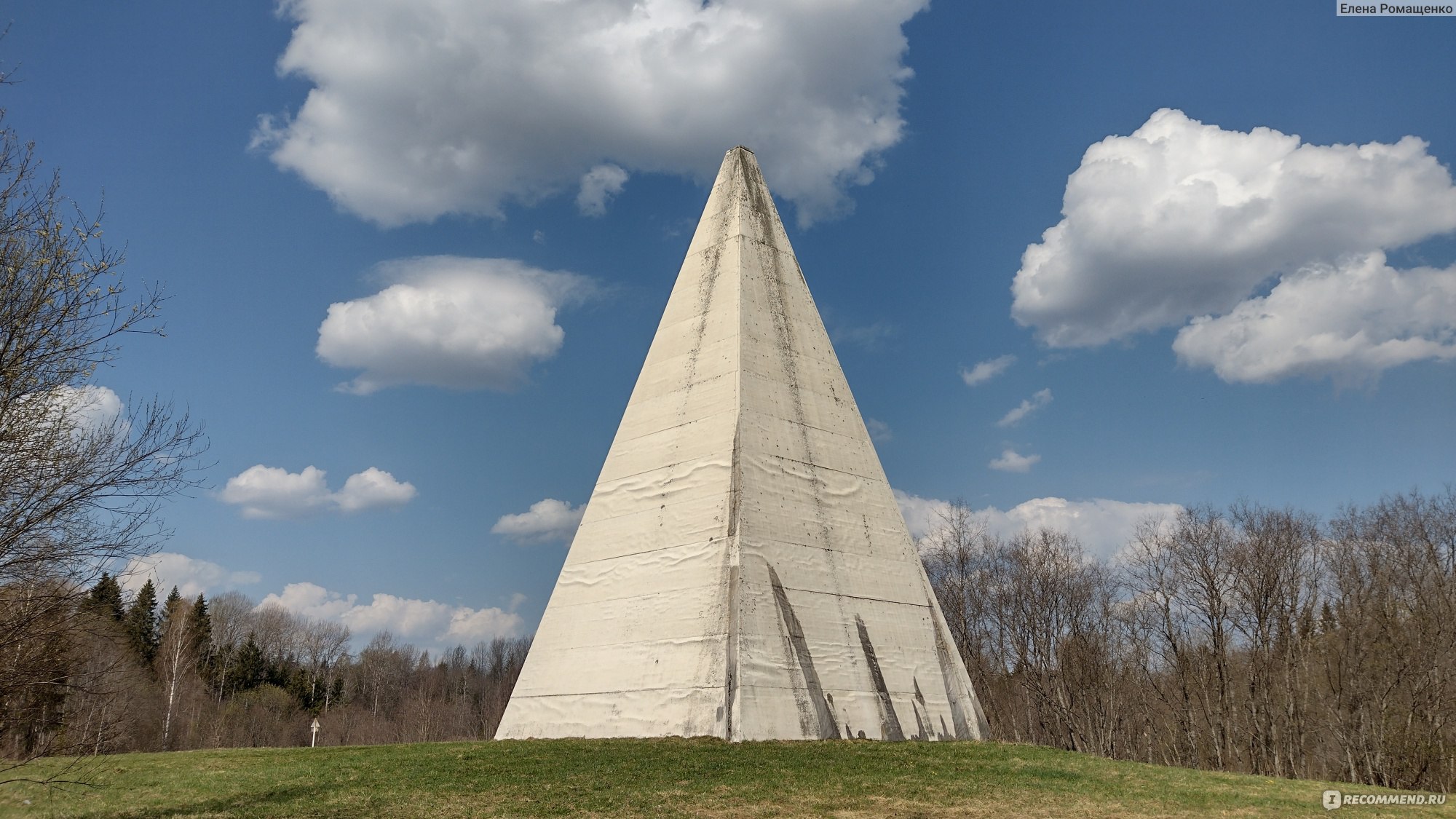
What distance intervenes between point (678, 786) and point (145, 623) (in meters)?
60.2

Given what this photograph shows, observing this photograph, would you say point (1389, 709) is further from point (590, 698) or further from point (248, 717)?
point (248, 717)

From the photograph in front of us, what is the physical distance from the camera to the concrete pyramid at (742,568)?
717 inches

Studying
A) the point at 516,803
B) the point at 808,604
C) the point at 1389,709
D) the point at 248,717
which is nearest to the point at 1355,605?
the point at 1389,709

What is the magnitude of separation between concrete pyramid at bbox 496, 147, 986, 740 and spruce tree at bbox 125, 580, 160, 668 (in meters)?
47.5

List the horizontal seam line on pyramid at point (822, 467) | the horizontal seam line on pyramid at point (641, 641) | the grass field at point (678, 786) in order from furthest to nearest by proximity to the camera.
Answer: the horizontal seam line on pyramid at point (822, 467), the horizontal seam line on pyramid at point (641, 641), the grass field at point (678, 786)

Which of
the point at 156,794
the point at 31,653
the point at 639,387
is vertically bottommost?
the point at 156,794

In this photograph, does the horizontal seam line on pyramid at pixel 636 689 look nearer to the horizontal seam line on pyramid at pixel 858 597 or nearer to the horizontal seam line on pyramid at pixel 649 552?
the horizontal seam line on pyramid at pixel 649 552

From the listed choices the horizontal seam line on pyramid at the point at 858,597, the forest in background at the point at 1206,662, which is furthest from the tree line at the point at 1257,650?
the horizontal seam line on pyramid at the point at 858,597

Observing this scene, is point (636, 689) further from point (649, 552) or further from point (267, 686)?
point (267, 686)

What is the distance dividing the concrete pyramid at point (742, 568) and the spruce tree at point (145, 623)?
47.5 m

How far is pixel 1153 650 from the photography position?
39.4 meters

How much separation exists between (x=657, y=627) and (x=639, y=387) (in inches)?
299

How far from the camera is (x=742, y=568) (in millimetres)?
18859

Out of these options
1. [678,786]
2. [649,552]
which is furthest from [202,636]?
[678,786]
